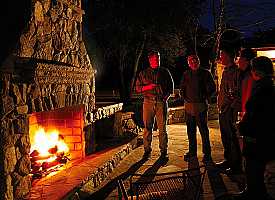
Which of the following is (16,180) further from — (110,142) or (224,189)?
(110,142)

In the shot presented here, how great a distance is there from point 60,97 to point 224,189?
2942 millimetres

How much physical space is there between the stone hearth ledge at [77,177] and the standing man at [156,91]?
2.95 feet

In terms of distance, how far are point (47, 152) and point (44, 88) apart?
5.04 feet

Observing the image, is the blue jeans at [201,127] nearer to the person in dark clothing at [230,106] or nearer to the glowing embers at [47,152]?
the person in dark clothing at [230,106]

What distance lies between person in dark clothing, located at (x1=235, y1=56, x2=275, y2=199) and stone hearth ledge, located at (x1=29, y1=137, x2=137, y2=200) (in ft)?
7.44

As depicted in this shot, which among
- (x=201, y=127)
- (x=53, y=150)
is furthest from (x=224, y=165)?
(x=53, y=150)

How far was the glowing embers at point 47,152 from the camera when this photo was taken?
233 inches

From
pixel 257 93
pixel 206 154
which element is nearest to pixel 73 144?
pixel 206 154

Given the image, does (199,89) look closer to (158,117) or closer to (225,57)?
(225,57)

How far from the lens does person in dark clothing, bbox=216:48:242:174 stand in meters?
6.50

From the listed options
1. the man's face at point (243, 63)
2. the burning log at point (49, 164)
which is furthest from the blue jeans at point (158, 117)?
the burning log at point (49, 164)

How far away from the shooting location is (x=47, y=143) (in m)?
6.71

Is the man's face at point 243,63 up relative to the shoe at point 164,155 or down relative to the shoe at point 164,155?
up

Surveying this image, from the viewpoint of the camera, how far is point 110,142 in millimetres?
8547
